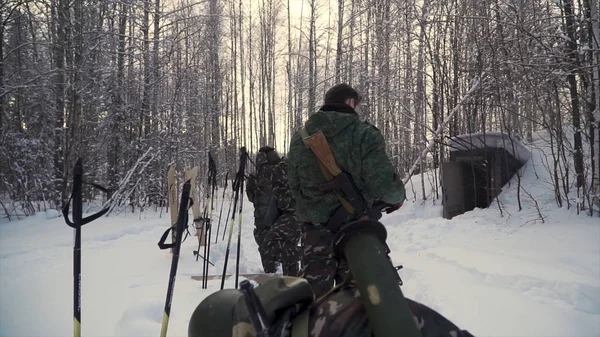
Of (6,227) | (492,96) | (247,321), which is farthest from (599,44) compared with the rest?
(6,227)

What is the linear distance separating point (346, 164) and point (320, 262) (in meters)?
0.72

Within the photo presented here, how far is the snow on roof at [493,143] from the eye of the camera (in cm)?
789

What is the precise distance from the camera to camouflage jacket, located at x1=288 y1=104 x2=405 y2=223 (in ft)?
7.98

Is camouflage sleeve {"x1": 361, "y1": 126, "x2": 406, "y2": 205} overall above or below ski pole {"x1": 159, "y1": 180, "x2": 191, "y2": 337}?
above

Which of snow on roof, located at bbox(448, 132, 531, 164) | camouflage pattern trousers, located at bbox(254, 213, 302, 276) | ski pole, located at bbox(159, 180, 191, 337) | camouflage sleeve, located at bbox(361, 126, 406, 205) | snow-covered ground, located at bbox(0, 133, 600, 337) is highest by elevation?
snow on roof, located at bbox(448, 132, 531, 164)

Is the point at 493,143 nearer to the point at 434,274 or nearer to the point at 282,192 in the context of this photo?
the point at 434,274

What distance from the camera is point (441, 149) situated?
33.0 feet

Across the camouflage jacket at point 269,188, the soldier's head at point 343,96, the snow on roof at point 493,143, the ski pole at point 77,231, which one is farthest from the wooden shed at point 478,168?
the ski pole at point 77,231

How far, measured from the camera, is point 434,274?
447 cm

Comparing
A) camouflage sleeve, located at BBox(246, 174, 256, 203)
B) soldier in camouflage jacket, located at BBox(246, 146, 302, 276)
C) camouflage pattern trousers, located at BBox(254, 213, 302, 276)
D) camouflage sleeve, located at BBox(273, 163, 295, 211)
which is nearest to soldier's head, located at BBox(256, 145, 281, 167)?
soldier in camouflage jacket, located at BBox(246, 146, 302, 276)

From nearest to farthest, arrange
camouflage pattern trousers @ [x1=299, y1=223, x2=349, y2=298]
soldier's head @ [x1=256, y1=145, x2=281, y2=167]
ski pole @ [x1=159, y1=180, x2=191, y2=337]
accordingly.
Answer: ski pole @ [x1=159, y1=180, x2=191, y2=337] → camouflage pattern trousers @ [x1=299, y1=223, x2=349, y2=298] → soldier's head @ [x1=256, y1=145, x2=281, y2=167]

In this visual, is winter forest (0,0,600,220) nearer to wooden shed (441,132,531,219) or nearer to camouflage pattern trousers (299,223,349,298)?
wooden shed (441,132,531,219)

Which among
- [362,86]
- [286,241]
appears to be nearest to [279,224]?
[286,241]

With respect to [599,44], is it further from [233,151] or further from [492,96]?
[233,151]
